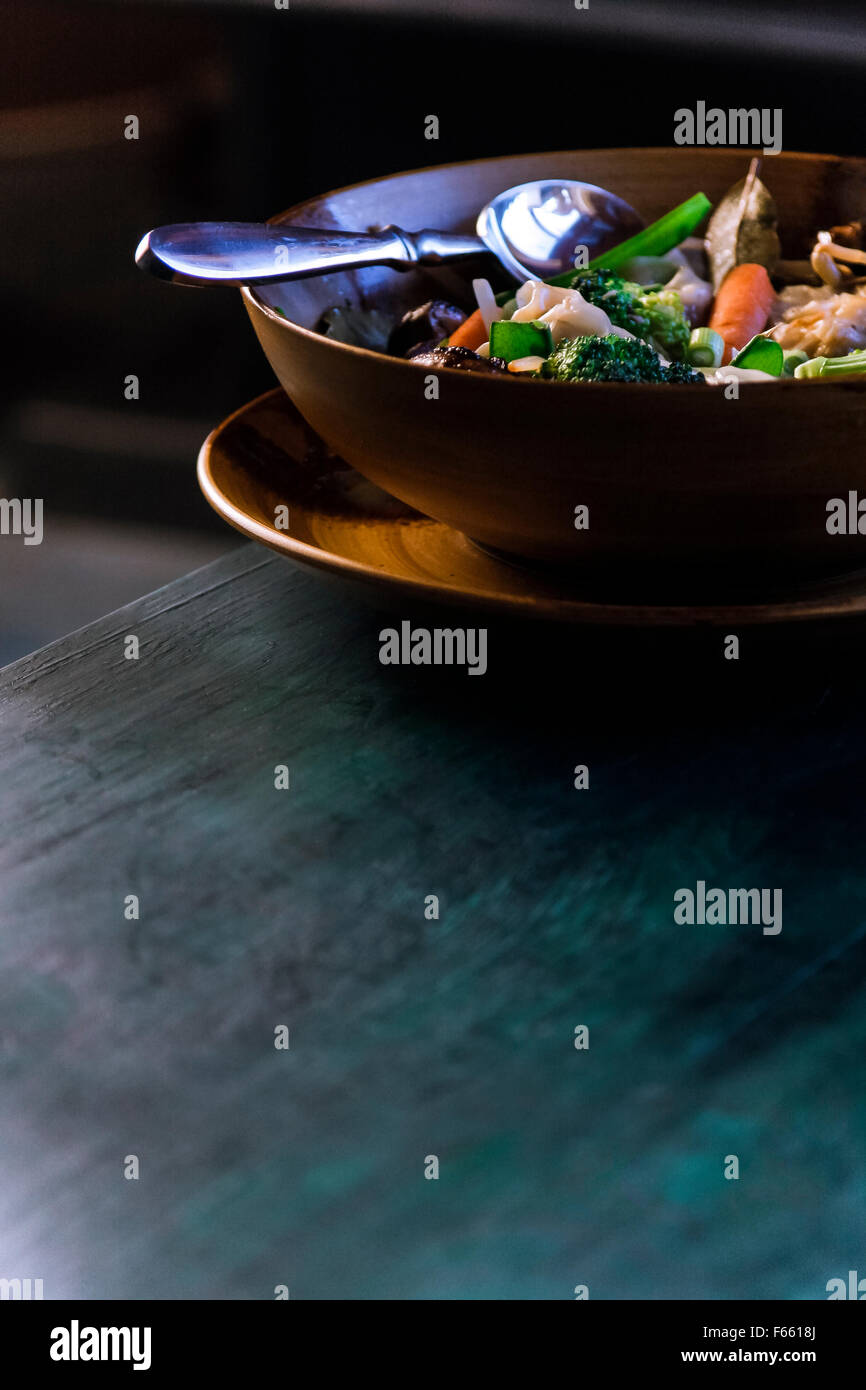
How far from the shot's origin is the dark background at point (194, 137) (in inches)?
64.2

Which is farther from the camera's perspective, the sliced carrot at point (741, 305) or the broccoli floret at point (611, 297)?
the sliced carrot at point (741, 305)

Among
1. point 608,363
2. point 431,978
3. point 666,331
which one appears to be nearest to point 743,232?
point 666,331

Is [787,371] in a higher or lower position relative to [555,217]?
lower

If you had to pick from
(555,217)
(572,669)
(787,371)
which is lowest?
(572,669)

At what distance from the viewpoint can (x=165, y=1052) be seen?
1.91ft

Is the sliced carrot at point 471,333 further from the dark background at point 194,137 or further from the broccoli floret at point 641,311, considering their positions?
the dark background at point 194,137

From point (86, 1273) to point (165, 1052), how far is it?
105mm

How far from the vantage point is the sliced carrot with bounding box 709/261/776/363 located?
110 centimetres

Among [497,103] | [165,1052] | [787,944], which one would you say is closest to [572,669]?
[787,944]

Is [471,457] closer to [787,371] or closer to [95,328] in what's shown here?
[787,371]

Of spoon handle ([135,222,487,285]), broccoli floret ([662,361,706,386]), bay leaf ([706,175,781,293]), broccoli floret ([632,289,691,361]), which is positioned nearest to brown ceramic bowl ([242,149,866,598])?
spoon handle ([135,222,487,285])

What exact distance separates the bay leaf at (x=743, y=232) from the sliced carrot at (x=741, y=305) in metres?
0.01

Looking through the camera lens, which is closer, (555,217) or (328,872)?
(328,872)

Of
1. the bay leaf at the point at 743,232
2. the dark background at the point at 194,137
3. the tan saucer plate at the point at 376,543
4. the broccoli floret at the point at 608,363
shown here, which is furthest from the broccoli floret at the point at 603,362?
the dark background at the point at 194,137
